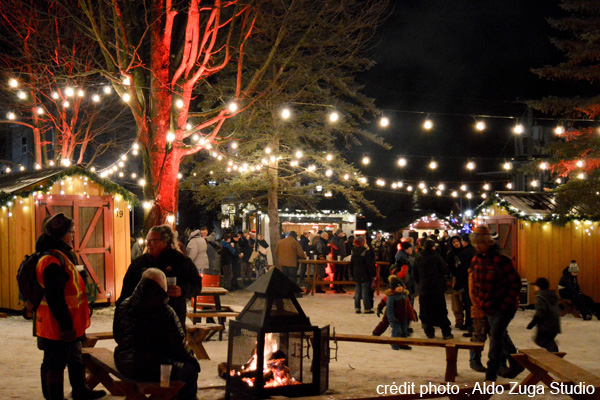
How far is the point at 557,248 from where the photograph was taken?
50.4 feet

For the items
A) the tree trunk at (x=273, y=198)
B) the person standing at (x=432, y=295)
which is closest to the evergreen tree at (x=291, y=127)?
the tree trunk at (x=273, y=198)

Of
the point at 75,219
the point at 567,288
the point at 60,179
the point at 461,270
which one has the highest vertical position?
the point at 60,179

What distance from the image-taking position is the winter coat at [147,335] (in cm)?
498

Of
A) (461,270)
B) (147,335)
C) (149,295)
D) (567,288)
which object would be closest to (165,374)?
(147,335)

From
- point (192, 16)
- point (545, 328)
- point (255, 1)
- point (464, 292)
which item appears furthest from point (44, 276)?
point (255, 1)

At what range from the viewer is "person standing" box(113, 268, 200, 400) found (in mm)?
4973

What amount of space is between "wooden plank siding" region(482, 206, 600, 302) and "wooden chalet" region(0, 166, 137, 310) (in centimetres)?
1021

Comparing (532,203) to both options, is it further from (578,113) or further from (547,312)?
(547,312)

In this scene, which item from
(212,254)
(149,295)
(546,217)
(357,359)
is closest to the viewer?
(149,295)

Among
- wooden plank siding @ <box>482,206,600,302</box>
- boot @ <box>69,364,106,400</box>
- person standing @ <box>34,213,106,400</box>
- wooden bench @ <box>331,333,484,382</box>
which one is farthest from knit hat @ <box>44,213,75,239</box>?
wooden plank siding @ <box>482,206,600,302</box>

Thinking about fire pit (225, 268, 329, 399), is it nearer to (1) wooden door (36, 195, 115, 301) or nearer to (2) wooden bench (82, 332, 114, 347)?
(2) wooden bench (82, 332, 114, 347)

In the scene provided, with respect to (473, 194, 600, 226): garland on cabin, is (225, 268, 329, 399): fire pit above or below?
below

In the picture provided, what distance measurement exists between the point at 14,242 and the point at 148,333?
9438 mm

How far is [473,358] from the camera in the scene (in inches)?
311
